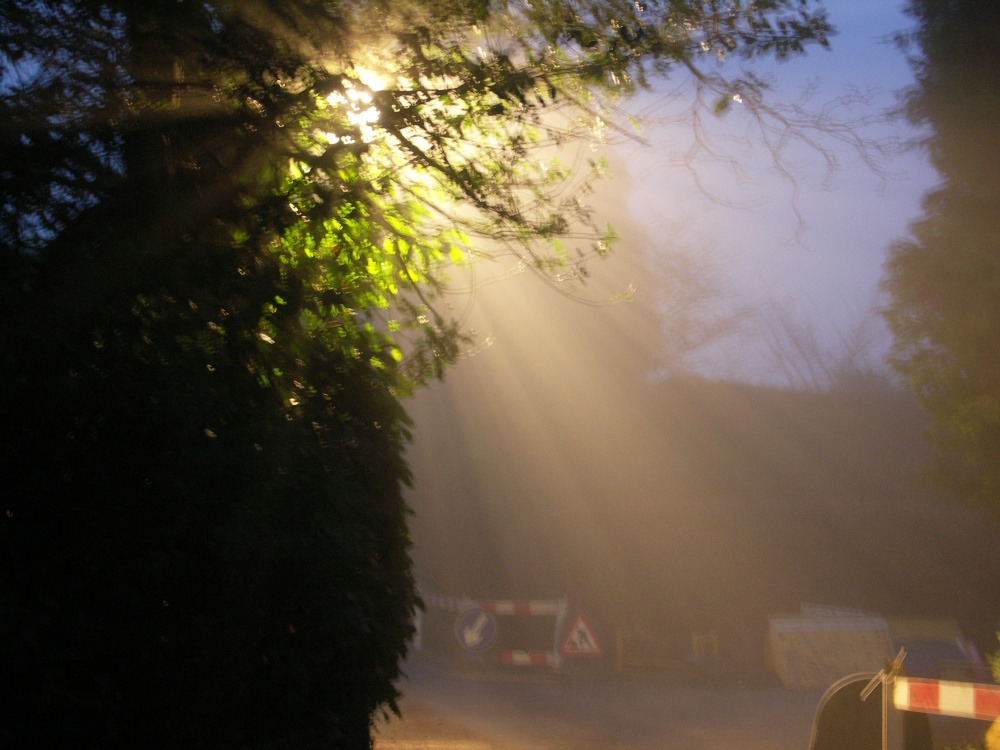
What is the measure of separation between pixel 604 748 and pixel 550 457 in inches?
570

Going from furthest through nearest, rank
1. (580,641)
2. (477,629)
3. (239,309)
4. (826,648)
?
(477,629) → (580,641) → (826,648) → (239,309)

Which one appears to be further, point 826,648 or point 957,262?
point 826,648

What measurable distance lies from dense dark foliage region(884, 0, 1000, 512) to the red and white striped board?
8.42 meters

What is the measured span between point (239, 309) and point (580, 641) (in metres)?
10.9

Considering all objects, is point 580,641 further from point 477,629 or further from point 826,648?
point 826,648

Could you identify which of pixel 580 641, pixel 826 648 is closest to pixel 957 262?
pixel 826 648

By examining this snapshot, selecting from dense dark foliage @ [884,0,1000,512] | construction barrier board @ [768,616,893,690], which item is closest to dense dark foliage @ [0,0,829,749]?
dense dark foliage @ [884,0,1000,512]

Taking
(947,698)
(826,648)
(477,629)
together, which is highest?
(947,698)

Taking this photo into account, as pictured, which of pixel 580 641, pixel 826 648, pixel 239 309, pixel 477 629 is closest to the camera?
pixel 239 309

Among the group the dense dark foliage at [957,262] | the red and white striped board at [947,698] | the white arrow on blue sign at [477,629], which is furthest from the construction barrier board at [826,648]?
the red and white striped board at [947,698]

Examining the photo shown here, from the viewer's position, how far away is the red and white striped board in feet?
12.7

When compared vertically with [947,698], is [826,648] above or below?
below

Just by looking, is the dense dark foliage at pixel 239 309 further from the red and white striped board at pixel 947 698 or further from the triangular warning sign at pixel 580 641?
the triangular warning sign at pixel 580 641

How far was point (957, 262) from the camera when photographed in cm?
1191
